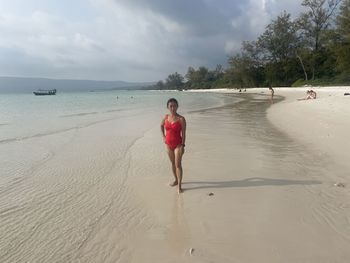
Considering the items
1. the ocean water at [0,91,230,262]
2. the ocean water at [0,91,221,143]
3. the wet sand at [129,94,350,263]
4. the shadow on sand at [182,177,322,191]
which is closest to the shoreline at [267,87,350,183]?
the wet sand at [129,94,350,263]

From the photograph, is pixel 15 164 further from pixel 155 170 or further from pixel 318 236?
pixel 318 236

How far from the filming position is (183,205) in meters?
5.93

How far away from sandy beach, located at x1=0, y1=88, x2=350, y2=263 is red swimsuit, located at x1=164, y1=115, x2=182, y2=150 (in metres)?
0.98

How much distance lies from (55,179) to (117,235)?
3.70m

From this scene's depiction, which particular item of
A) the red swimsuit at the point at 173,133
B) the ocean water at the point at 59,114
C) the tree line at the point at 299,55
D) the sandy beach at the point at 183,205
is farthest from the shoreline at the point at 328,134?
the tree line at the point at 299,55

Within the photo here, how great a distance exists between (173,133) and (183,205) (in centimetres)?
138

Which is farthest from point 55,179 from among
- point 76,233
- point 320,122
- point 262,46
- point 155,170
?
point 262,46

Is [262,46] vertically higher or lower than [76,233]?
higher

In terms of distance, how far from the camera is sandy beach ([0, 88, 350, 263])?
438 centimetres

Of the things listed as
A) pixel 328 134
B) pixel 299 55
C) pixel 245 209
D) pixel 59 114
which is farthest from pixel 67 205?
pixel 299 55

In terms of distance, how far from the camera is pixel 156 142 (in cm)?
1267

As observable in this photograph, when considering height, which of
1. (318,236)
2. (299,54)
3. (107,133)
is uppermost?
(299,54)

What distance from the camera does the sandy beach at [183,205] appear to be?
4.38 m

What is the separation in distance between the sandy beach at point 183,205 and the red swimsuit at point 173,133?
98 centimetres
